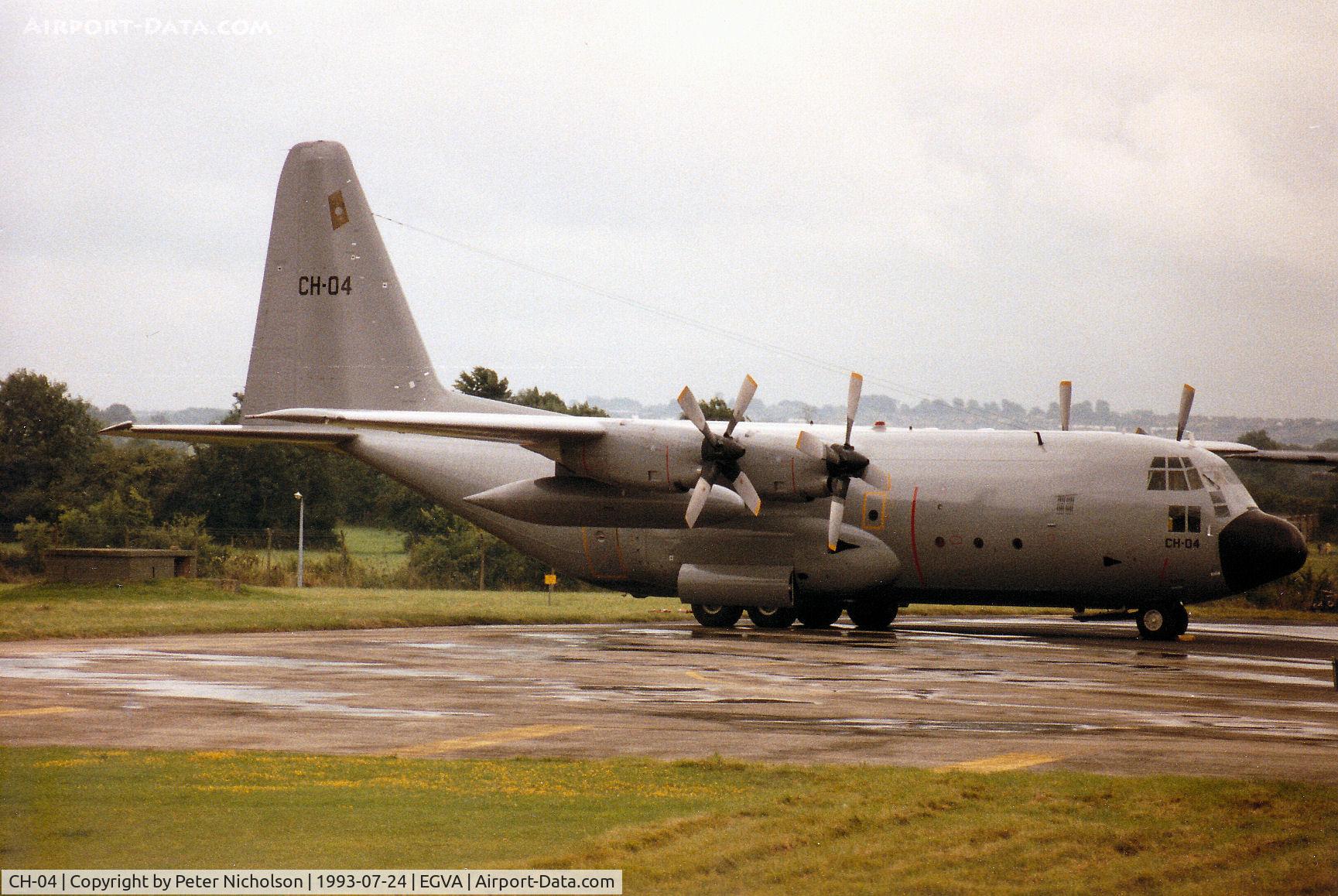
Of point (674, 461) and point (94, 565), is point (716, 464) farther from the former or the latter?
point (94, 565)

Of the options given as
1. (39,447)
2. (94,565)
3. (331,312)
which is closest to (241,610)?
(94,565)

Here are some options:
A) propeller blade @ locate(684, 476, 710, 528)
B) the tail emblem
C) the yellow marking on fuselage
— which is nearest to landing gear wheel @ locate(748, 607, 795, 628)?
propeller blade @ locate(684, 476, 710, 528)

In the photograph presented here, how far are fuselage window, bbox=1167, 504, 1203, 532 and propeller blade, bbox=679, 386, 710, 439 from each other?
907cm

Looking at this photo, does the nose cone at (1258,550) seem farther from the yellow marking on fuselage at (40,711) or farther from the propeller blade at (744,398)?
the yellow marking on fuselage at (40,711)

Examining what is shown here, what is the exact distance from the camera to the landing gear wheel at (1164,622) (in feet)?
88.6

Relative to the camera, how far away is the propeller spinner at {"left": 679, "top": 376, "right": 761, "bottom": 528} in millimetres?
25812

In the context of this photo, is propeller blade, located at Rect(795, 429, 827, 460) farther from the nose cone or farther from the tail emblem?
the tail emblem

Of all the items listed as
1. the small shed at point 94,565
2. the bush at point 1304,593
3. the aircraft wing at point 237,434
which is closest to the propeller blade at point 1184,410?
the bush at point 1304,593

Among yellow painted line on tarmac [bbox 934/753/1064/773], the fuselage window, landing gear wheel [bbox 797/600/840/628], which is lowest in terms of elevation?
yellow painted line on tarmac [bbox 934/753/1064/773]

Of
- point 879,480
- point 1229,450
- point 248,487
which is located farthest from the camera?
point 248,487

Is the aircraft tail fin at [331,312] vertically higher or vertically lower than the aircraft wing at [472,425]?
higher

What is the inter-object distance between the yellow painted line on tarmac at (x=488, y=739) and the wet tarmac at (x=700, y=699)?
0.13ft

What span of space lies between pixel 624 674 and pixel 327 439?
1395 centimetres

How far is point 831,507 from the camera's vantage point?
2698 centimetres
